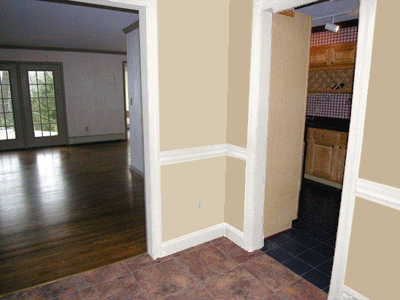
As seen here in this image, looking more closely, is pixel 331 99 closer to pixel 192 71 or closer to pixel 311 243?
pixel 311 243

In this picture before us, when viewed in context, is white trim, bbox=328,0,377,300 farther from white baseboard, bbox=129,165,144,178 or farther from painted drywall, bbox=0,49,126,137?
painted drywall, bbox=0,49,126,137

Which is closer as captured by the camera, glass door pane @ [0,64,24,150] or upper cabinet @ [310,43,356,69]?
upper cabinet @ [310,43,356,69]

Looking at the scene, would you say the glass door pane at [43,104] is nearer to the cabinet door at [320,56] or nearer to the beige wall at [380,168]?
the cabinet door at [320,56]

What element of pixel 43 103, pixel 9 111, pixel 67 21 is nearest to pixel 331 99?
pixel 67 21

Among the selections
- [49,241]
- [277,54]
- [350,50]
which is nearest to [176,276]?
[49,241]

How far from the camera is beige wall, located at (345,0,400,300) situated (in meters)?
1.69

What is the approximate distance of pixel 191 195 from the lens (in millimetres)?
2836

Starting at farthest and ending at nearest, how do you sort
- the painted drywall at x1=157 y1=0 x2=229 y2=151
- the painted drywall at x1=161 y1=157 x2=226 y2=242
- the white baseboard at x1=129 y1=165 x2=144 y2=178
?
1. the white baseboard at x1=129 y1=165 x2=144 y2=178
2. the painted drywall at x1=161 y1=157 x2=226 y2=242
3. the painted drywall at x1=157 y1=0 x2=229 y2=151

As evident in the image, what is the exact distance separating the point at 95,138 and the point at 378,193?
7825 mm

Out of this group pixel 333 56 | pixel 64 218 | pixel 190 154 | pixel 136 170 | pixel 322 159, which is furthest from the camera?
pixel 136 170

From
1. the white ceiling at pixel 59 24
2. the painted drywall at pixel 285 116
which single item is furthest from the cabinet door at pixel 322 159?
the white ceiling at pixel 59 24

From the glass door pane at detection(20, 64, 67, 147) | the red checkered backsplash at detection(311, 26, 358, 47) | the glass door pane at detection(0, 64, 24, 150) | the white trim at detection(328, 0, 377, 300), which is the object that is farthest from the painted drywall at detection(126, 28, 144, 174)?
the glass door pane at detection(0, 64, 24, 150)

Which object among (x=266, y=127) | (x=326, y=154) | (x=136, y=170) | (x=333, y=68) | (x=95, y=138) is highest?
(x=333, y=68)

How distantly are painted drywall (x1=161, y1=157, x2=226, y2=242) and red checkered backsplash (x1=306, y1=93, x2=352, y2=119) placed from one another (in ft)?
10.2
